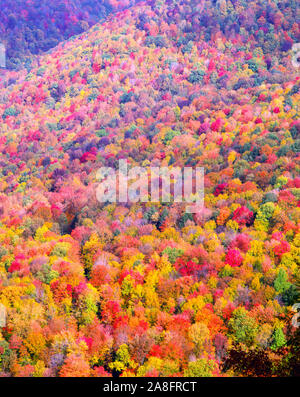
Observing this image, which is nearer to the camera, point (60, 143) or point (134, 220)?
point (134, 220)

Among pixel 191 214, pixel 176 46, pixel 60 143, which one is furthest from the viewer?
pixel 176 46

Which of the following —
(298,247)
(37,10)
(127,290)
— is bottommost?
(127,290)

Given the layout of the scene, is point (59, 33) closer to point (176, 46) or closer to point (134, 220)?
point (176, 46)

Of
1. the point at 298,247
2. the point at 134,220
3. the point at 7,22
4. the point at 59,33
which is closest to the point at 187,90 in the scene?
the point at 134,220

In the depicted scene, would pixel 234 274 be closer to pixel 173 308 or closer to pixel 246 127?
pixel 173 308

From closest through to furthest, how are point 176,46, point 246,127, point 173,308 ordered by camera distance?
point 173,308, point 246,127, point 176,46

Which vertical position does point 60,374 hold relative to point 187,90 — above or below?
below
